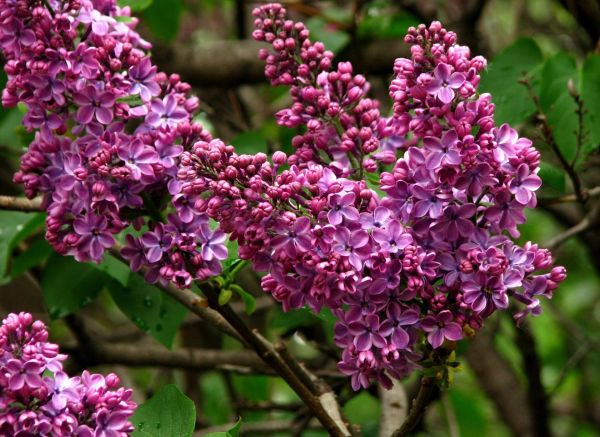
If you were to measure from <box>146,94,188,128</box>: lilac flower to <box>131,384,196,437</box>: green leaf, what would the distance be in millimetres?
553

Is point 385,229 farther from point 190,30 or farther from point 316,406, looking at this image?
point 190,30

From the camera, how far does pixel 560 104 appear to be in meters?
2.93

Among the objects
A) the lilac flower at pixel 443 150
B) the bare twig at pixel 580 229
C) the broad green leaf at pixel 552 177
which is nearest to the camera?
the lilac flower at pixel 443 150

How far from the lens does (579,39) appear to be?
432cm

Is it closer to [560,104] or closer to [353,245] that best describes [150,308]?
[353,245]

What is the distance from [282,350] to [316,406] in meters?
0.15

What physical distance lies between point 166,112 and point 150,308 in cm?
88

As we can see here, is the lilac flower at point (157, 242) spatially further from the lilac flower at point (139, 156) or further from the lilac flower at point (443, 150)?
the lilac flower at point (443, 150)

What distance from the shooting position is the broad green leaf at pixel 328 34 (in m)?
3.68

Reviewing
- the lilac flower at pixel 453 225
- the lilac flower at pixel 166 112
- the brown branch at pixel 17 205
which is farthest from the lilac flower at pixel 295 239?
the brown branch at pixel 17 205

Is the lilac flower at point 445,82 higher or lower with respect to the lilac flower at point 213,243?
higher

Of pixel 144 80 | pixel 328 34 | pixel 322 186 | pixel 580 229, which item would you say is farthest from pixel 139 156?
pixel 328 34

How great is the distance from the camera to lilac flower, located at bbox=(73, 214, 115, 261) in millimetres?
1940

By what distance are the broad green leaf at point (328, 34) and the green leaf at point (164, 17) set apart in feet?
1.76
